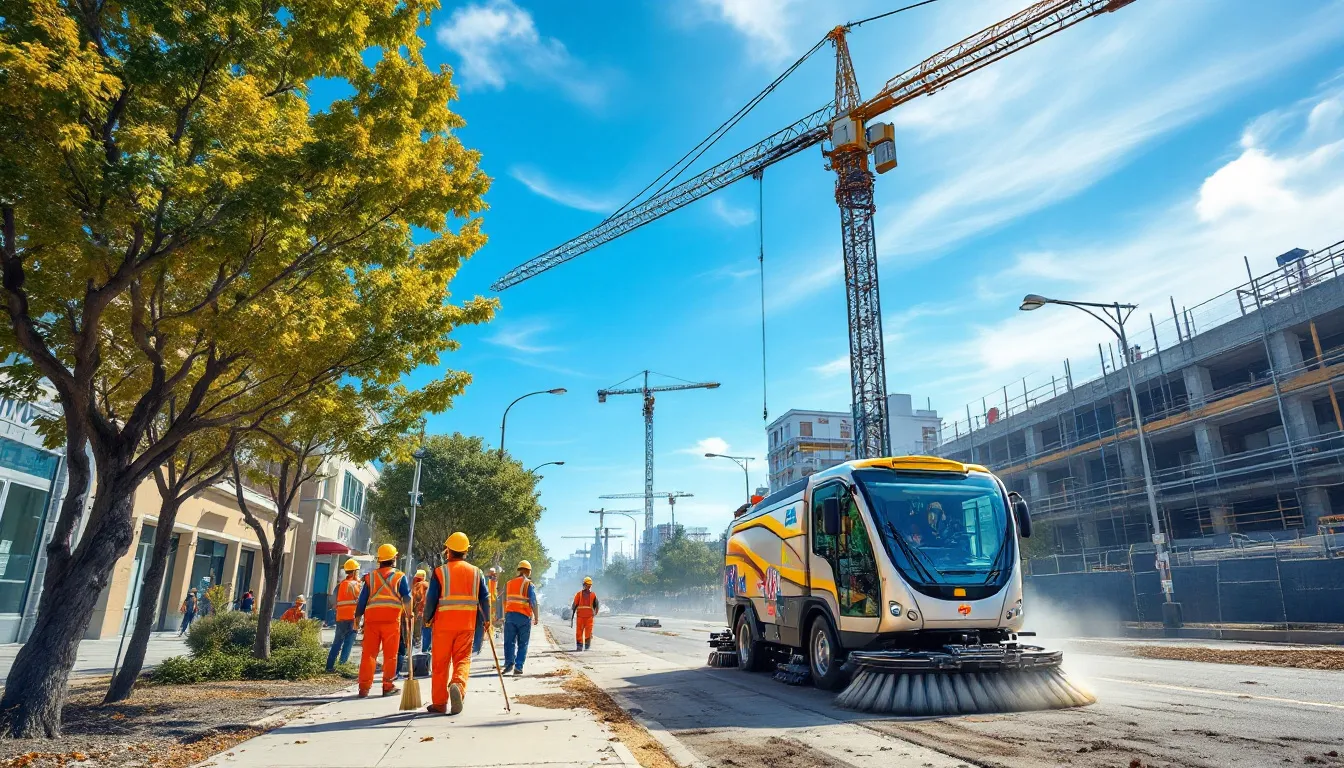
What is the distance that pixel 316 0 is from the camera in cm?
702

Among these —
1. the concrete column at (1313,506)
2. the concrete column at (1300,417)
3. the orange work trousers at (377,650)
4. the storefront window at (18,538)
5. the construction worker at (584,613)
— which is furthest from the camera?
the concrete column at (1300,417)

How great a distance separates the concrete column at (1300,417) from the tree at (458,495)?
32.4 m

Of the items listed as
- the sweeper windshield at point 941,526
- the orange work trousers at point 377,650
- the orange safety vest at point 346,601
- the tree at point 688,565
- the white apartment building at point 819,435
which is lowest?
the orange work trousers at point 377,650

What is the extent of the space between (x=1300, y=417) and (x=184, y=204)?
39974 mm

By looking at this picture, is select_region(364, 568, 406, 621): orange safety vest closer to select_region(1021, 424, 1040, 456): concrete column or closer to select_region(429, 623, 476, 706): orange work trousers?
select_region(429, 623, 476, 706): orange work trousers

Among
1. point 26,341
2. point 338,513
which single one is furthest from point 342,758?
point 338,513

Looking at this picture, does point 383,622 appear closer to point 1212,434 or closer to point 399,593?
point 399,593

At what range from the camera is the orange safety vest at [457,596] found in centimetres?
807

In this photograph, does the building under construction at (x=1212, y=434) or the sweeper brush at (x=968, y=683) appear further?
the building under construction at (x=1212, y=434)

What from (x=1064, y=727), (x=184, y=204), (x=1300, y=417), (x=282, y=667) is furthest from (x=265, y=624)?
(x=1300, y=417)

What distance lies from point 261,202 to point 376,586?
530 cm

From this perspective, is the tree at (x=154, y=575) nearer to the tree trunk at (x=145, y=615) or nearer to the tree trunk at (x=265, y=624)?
the tree trunk at (x=145, y=615)

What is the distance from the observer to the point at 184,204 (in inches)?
267

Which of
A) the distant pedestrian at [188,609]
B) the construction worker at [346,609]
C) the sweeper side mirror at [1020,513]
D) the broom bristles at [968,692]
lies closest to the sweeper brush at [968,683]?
the broom bristles at [968,692]
